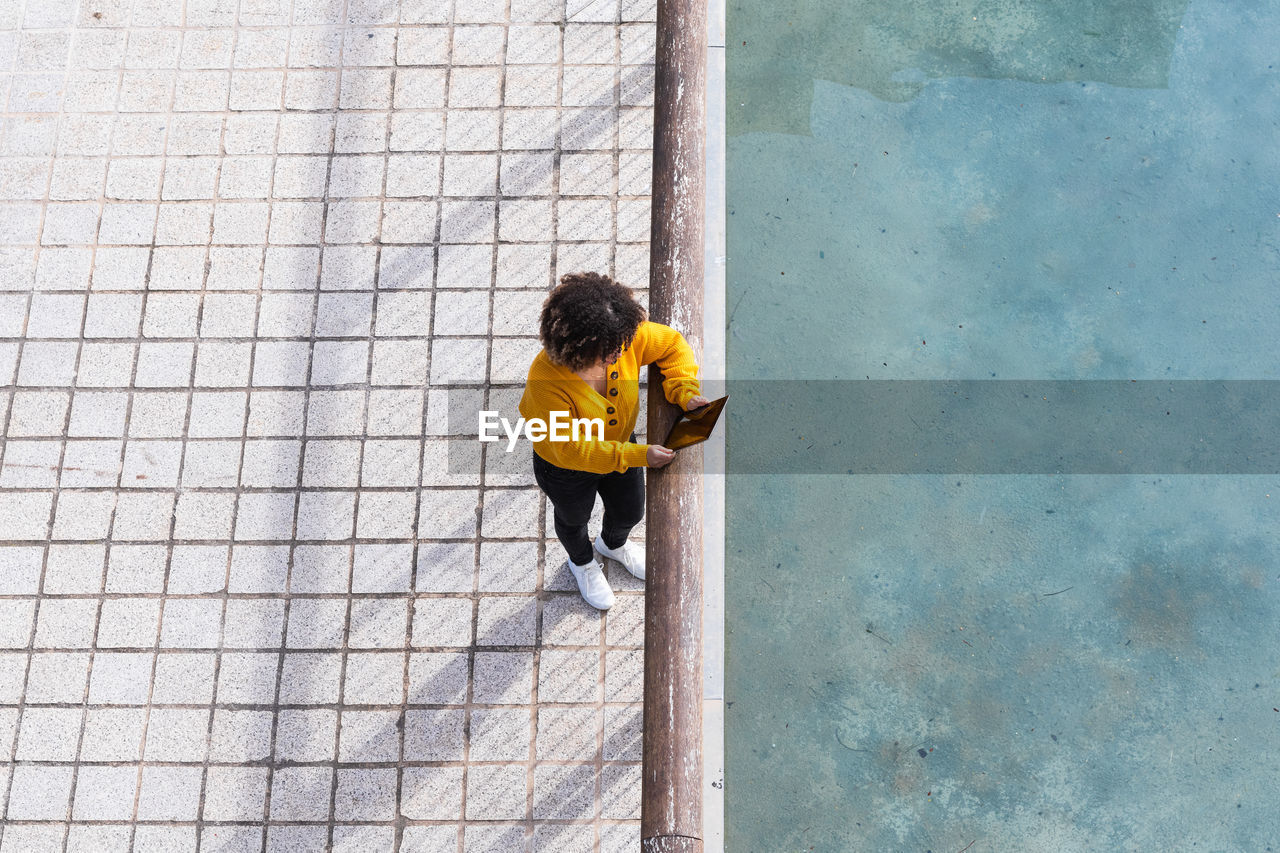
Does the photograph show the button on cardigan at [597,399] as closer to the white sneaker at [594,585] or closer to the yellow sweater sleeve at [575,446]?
the yellow sweater sleeve at [575,446]

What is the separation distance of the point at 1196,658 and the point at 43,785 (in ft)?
17.2

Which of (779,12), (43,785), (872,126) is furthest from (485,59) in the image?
(43,785)

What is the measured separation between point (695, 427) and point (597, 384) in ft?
2.02

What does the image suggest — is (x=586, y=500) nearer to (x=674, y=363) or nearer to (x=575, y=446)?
(x=575, y=446)

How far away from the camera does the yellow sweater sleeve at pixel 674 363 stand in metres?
2.82

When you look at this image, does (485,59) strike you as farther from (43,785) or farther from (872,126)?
(43,785)

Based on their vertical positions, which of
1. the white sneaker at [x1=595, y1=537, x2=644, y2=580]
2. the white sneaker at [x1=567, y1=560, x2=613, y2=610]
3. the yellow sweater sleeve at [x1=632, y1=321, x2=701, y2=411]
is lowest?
the white sneaker at [x1=567, y1=560, x2=613, y2=610]

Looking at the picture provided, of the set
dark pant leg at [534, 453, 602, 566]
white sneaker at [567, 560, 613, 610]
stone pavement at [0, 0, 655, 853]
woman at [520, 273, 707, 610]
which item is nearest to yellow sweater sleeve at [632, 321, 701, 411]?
woman at [520, 273, 707, 610]

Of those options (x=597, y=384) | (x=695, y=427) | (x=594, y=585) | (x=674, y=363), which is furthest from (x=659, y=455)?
(x=594, y=585)

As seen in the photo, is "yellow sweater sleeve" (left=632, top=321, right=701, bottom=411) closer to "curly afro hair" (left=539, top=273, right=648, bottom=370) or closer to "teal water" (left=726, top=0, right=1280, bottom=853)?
"curly afro hair" (left=539, top=273, right=648, bottom=370)

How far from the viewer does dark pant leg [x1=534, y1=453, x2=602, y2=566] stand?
3495 millimetres

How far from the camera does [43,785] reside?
412cm

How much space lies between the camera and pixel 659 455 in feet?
8.75

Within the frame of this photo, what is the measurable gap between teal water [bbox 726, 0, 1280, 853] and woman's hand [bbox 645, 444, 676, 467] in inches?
76.3
